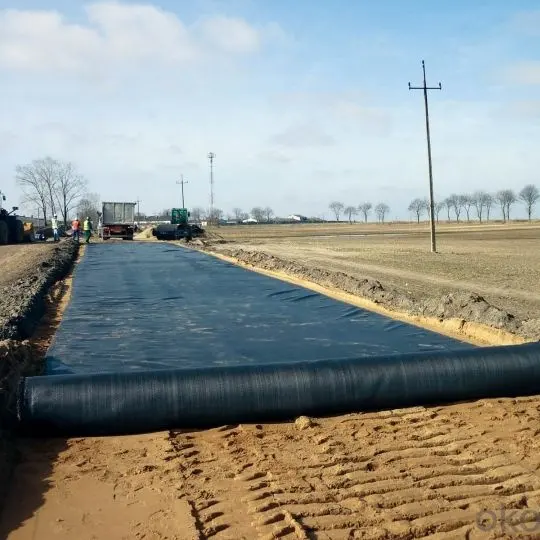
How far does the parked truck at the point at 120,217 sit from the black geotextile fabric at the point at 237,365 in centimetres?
2999

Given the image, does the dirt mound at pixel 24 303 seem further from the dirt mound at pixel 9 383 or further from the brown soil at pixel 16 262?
the brown soil at pixel 16 262

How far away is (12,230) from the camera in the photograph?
3797cm

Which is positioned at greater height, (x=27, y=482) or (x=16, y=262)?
(x=16, y=262)

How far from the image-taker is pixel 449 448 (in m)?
4.86

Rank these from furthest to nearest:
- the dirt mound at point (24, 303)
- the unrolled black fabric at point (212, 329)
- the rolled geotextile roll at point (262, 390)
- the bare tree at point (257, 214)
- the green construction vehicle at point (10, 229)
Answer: the bare tree at point (257, 214), the green construction vehicle at point (10, 229), the dirt mound at point (24, 303), the unrolled black fabric at point (212, 329), the rolled geotextile roll at point (262, 390)

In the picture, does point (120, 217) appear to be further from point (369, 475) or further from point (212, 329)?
point (369, 475)

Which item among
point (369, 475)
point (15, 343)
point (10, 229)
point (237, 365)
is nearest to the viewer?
point (369, 475)

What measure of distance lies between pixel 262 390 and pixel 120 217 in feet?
131

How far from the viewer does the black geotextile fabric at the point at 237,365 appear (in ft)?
17.3

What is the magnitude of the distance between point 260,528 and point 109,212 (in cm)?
4168

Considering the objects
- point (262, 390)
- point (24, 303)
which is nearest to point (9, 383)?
point (262, 390)

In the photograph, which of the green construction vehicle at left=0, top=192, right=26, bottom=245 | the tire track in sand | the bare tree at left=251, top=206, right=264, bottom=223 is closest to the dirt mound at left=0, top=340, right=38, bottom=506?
the tire track in sand

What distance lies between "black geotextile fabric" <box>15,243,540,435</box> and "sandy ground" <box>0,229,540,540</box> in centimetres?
18

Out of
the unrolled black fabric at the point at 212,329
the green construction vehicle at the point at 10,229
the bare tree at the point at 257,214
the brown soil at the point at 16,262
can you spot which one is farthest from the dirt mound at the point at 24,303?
the bare tree at the point at 257,214
